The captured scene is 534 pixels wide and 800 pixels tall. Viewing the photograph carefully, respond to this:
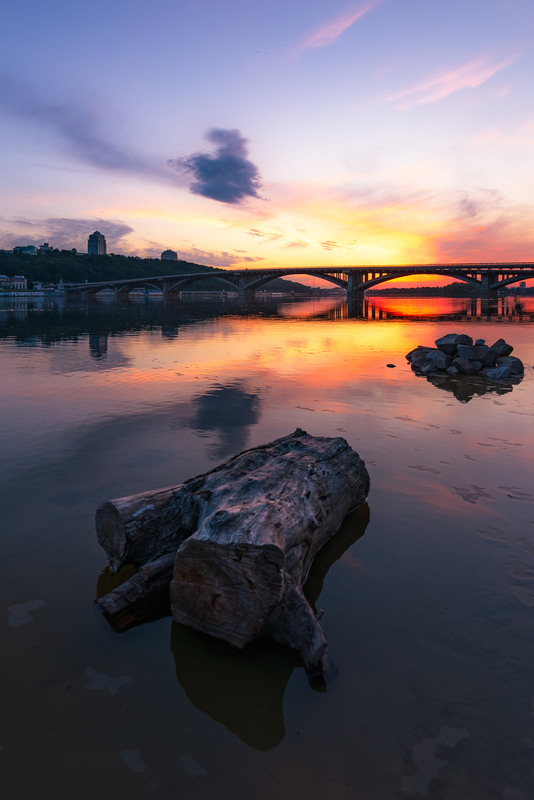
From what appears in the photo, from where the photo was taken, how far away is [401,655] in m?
3.96

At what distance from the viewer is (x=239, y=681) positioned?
372 cm

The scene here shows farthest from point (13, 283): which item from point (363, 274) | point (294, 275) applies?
point (363, 274)

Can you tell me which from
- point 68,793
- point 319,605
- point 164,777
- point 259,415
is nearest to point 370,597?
point 319,605

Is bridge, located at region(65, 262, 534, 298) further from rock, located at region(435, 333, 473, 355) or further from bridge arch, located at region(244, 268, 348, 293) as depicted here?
rock, located at region(435, 333, 473, 355)

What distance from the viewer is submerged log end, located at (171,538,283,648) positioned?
3.83 meters

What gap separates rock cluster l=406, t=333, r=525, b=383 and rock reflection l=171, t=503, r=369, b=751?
1591 centimetres

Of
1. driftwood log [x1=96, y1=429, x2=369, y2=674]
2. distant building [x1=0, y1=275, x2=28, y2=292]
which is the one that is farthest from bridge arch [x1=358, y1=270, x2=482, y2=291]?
distant building [x1=0, y1=275, x2=28, y2=292]

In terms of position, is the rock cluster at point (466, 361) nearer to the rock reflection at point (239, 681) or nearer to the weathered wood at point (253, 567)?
the weathered wood at point (253, 567)

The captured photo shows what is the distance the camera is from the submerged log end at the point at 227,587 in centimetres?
383

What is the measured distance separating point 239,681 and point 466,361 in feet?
58.3

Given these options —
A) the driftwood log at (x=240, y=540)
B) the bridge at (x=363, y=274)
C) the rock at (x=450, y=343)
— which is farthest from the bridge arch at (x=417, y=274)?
the driftwood log at (x=240, y=540)

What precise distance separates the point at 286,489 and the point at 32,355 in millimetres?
20976

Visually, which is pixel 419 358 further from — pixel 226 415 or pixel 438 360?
pixel 226 415

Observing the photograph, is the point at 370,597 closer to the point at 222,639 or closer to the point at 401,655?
the point at 401,655
